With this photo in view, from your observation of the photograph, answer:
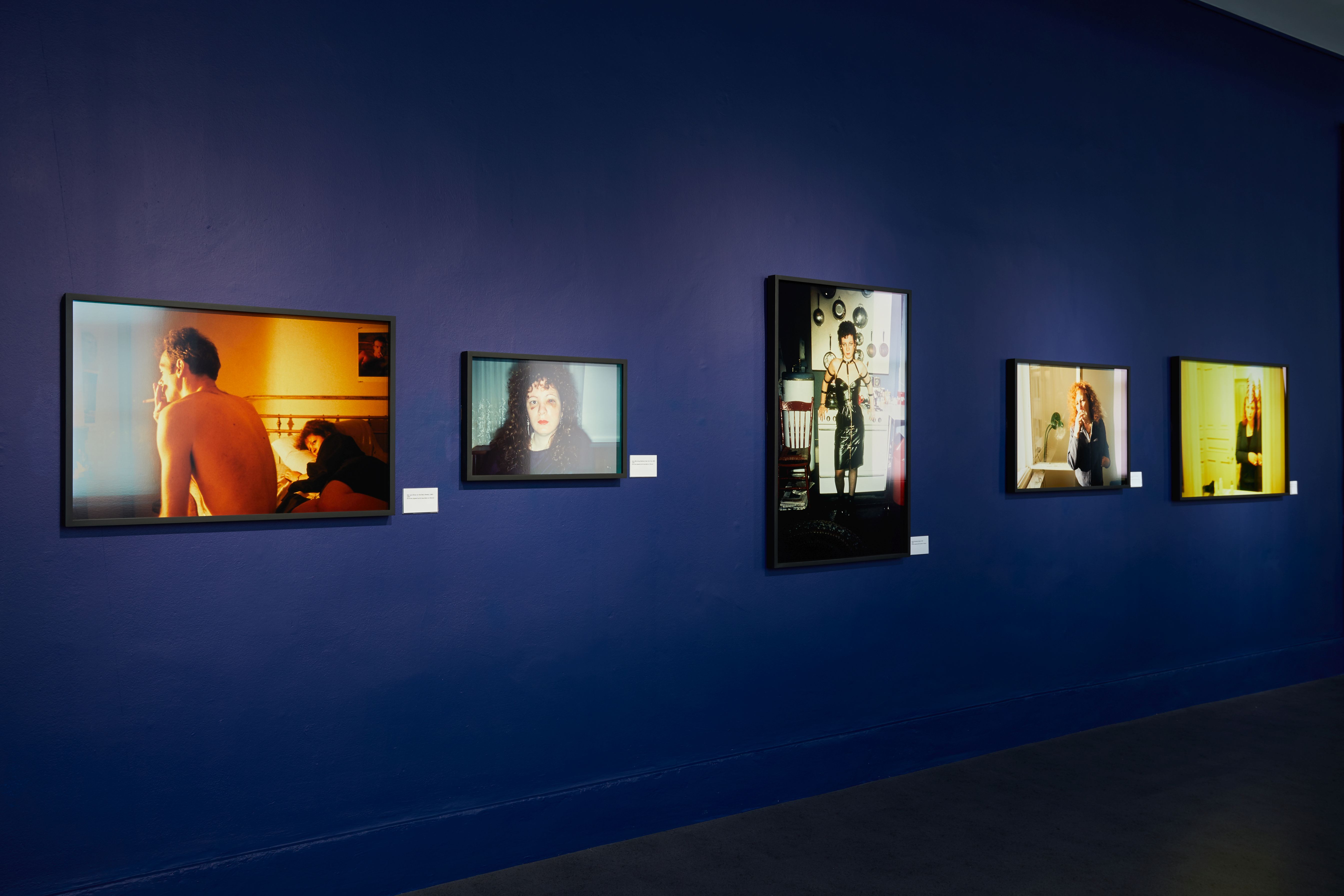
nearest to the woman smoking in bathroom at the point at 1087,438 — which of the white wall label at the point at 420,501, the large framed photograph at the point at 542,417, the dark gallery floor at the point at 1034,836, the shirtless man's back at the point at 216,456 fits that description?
the dark gallery floor at the point at 1034,836

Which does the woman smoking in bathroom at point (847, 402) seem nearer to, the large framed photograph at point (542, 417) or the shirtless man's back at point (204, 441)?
the large framed photograph at point (542, 417)

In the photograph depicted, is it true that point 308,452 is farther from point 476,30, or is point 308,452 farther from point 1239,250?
point 1239,250

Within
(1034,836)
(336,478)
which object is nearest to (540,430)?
(336,478)

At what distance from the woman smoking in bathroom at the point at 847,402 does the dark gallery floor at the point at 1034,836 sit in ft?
5.92

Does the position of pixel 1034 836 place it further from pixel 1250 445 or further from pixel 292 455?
pixel 1250 445

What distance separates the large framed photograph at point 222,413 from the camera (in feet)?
11.0

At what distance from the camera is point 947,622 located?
5562 mm

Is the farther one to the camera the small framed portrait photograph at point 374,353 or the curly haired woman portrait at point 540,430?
the curly haired woman portrait at point 540,430

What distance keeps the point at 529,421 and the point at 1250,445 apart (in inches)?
239

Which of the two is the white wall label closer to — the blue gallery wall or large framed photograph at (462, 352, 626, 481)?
the blue gallery wall

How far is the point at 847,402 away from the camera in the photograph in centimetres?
509

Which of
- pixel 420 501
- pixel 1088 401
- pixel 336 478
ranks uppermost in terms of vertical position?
pixel 1088 401

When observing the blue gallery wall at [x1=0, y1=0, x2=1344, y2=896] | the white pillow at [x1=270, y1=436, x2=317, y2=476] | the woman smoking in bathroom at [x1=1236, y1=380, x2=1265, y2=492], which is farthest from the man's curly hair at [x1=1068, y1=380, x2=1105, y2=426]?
the white pillow at [x1=270, y1=436, x2=317, y2=476]

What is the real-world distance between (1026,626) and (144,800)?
16.5 feet
